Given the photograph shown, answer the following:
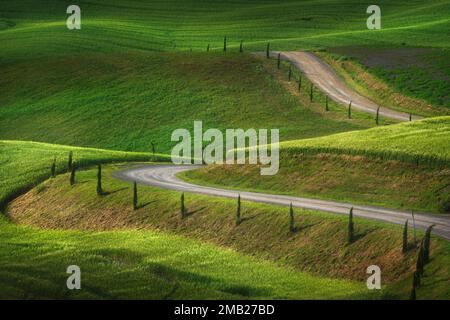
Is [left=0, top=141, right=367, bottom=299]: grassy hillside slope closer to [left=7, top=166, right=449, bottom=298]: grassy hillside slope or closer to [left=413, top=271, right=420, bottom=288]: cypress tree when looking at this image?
[left=7, top=166, right=449, bottom=298]: grassy hillside slope

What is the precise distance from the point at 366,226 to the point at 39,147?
39489mm

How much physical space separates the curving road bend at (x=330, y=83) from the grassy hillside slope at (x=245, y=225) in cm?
3068

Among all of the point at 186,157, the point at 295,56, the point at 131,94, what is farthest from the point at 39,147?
the point at 295,56

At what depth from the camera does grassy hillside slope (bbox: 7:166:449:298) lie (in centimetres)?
3847

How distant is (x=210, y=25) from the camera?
139 m

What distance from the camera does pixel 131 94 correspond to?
9306 cm

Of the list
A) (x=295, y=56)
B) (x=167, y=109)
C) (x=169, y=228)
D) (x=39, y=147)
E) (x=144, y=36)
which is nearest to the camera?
(x=169, y=228)

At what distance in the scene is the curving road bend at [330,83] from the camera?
83.2m

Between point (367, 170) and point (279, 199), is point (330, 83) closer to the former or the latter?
point (367, 170)

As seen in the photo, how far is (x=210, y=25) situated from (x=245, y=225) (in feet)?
315

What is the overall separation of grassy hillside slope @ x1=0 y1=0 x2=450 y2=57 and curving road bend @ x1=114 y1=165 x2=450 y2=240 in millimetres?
45828

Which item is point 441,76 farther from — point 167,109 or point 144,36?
point 144,36

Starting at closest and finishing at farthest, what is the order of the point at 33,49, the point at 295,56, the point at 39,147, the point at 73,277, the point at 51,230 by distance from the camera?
1. the point at 73,277
2. the point at 51,230
3. the point at 39,147
4. the point at 295,56
5. the point at 33,49

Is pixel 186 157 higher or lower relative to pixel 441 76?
lower
